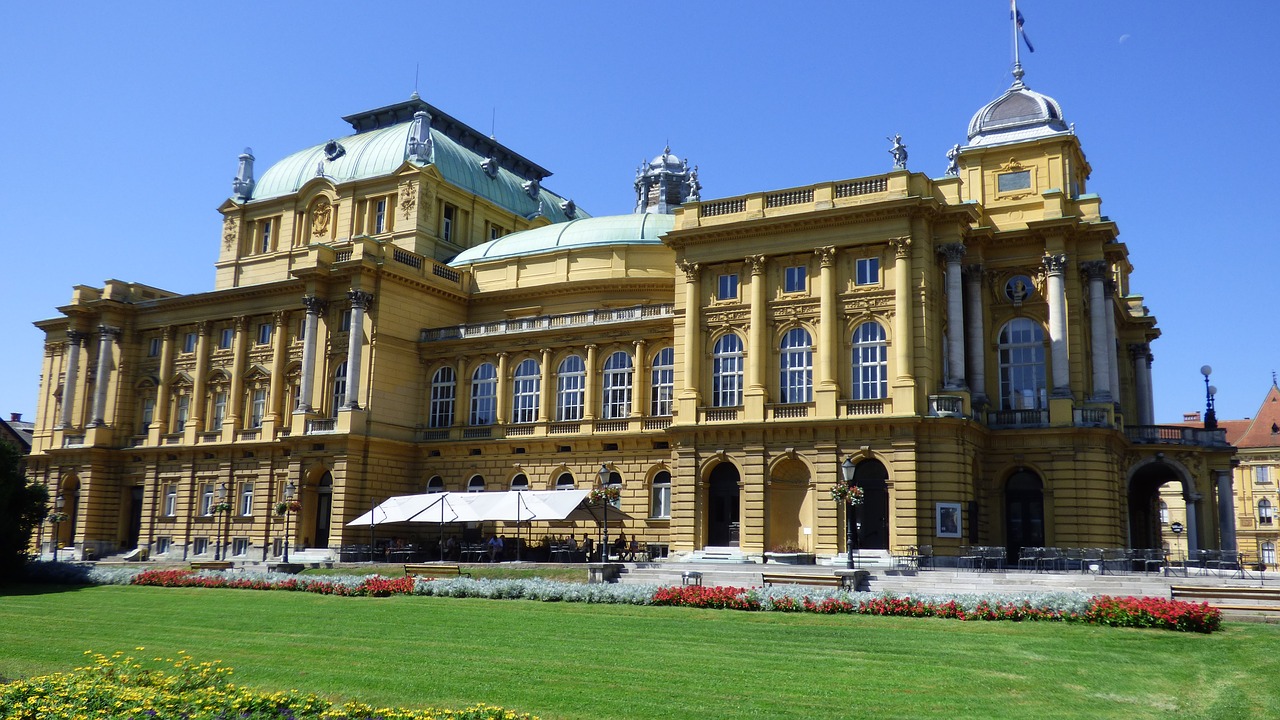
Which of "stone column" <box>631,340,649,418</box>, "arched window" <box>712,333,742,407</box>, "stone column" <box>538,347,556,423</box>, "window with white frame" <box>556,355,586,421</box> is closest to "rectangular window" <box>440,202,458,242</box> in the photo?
"stone column" <box>538,347,556,423</box>

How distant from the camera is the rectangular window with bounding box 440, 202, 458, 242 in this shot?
67062 millimetres

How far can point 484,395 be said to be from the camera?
57.0m

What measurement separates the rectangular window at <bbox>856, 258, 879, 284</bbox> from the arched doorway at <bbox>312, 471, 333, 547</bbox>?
Result: 95.6 feet

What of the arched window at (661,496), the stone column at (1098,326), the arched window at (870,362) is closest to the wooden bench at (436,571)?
the arched window at (661,496)

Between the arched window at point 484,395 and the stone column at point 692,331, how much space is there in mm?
13055

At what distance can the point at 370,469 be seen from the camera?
54.5 metres

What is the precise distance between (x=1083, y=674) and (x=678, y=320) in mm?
31267

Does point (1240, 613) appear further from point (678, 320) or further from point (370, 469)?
point (370, 469)

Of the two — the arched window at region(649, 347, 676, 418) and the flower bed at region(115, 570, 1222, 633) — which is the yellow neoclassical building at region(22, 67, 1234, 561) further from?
the flower bed at region(115, 570, 1222, 633)

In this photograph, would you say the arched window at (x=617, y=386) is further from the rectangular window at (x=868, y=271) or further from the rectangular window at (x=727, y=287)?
the rectangular window at (x=868, y=271)

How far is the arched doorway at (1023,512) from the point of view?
45.5 meters

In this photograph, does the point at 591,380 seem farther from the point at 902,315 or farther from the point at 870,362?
the point at 902,315

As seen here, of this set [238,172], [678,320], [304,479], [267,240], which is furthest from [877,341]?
[238,172]

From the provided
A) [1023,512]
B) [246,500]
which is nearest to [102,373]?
[246,500]
